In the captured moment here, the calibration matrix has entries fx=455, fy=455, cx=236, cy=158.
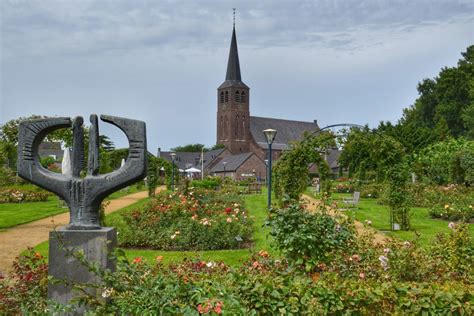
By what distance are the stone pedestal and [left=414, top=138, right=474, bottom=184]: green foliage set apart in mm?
20147

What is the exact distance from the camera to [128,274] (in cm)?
451

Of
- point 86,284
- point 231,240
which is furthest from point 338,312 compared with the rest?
point 231,240

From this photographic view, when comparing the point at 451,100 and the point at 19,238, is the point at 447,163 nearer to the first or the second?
the point at 19,238

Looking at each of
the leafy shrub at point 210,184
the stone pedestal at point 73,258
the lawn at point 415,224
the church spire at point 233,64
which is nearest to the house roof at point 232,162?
the church spire at point 233,64

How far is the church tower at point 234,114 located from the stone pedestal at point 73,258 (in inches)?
2850

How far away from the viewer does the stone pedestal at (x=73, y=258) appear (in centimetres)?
466

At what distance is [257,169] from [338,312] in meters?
60.6

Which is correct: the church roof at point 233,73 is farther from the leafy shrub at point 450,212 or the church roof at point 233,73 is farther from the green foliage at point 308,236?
the green foliage at point 308,236

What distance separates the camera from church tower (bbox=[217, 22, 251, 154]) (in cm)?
7688

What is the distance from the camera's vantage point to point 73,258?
466 centimetres

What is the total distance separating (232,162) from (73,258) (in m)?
63.3

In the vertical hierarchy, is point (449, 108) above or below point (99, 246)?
above

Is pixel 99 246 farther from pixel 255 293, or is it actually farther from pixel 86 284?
pixel 255 293

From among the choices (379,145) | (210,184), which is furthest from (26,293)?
(210,184)
